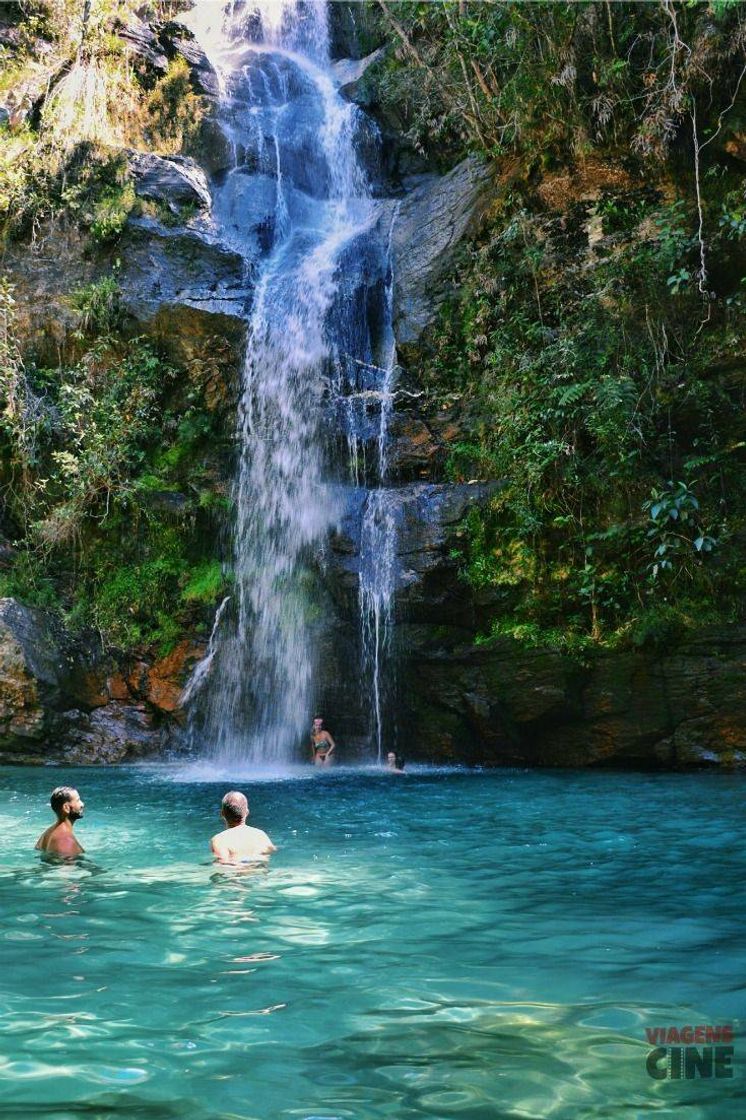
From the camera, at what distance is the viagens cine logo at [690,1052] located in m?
2.97

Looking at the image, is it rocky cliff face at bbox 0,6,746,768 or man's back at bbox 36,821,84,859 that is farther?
rocky cliff face at bbox 0,6,746,768

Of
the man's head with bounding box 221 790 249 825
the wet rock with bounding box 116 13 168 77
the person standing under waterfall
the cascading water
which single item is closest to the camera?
the man's head with bounding box 221 790 249 825

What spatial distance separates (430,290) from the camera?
48.5ft

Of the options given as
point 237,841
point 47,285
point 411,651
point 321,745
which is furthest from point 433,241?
point 237,841

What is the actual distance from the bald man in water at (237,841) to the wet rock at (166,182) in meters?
13.7

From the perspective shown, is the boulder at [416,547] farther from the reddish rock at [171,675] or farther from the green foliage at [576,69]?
the green foliage at [576,69]

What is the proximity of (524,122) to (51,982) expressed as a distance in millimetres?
13210

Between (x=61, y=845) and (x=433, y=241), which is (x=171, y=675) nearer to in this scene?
(x=61, y=845)

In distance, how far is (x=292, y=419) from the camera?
47.6ft

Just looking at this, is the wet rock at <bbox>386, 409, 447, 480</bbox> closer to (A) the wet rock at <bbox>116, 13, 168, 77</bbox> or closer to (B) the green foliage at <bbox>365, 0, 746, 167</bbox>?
(B) the green foliage at <bbox>365, 0, 746, 167</bbox>

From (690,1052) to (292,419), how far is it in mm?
12345

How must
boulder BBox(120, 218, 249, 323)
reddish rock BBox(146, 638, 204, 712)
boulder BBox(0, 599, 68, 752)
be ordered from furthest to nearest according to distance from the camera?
boulder BBox(120, 218, 249, 323) < reddish rock BBox(146, 638, 204, 712) < boulder BBox(0, 599, 68, 752)

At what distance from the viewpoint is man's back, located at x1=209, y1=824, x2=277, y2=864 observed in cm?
613

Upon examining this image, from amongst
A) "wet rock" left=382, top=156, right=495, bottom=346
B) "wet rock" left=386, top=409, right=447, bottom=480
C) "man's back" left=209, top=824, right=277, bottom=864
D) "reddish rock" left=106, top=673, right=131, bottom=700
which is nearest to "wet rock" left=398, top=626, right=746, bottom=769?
"wet rock" left=386, top=409, right=447, bottom=480
